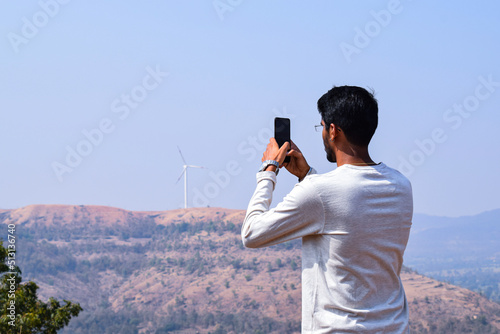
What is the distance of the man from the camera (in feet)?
6.58

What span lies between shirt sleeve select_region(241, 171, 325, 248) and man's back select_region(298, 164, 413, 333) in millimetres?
21

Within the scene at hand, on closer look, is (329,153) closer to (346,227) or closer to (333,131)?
(333,131)

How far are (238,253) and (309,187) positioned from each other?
13983cm

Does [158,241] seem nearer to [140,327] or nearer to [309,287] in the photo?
[140,327]

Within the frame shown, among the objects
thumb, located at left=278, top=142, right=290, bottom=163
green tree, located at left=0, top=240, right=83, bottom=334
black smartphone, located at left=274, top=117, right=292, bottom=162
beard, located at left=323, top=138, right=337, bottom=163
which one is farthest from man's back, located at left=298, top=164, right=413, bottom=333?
green tree, located at left=0, top=240, right=83, bottom=334

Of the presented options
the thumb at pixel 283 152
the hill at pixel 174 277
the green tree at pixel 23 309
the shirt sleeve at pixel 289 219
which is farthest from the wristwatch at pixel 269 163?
the hill at pixel 174 277

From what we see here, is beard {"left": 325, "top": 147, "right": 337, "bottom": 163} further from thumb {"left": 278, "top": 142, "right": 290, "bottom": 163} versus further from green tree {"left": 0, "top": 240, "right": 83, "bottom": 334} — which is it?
green tree {"left": 0, "top": 240, "right": 83, "bottom": 334}

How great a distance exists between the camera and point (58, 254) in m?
144

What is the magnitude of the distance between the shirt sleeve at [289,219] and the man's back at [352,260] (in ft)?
0.07

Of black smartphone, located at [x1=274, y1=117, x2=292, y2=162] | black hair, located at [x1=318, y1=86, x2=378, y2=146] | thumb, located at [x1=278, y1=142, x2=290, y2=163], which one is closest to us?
black hair, located at [x1=318, y1=86, x2=378, y2=146]

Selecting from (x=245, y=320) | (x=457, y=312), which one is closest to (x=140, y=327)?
(x=245, y=320)

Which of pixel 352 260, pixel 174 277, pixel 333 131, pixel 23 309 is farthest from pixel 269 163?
pixel 174 277

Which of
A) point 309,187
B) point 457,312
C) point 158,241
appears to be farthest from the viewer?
point 158,241

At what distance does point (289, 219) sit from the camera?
201 centimetres
